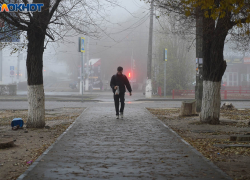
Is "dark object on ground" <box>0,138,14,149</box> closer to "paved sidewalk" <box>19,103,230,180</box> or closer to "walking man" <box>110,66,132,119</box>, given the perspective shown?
"paved sidewalk" <box>19,103,230,180</box>

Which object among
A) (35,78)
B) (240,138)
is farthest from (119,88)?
(240,138)

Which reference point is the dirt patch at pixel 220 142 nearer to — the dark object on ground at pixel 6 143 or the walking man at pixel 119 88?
the walking man at pixel 119 88

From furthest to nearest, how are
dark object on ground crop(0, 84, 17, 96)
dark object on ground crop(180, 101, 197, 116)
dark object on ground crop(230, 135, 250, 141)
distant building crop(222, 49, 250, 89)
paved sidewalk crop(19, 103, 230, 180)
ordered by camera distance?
distant building crop(222, 49, 250, 89)
dark object on ground crop(0, 84, 17, 96)
dark object on ground crop(180, 101, 197, 116)
dark object on ground crop(230, 135, 250, 141)
paved sidewalk crop(19, 103, 230, 180)

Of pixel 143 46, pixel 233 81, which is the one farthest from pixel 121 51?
pixel 233 81

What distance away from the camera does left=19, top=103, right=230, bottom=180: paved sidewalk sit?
5.57m

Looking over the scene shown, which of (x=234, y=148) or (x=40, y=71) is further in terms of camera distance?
(x=40, y=71)

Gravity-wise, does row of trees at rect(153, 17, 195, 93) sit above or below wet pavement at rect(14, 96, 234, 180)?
above

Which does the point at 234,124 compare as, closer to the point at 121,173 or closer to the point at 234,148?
the point at 234,148

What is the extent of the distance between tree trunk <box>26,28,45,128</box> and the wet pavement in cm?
153

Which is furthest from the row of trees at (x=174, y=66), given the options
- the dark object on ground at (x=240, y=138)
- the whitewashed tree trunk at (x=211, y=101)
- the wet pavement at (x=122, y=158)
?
the dark object on ground at (x=240, y=138)

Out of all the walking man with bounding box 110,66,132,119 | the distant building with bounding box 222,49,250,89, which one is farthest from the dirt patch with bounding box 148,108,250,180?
the distant building with bounding box 222,49,250,89

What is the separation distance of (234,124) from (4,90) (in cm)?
3020

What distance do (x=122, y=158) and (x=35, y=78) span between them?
520 centimetres

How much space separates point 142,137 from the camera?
920 cm
